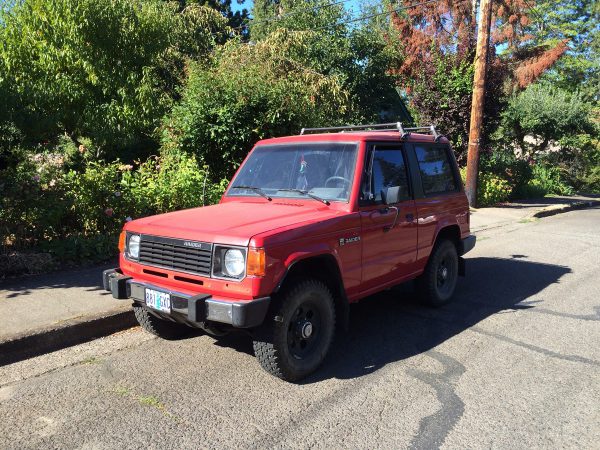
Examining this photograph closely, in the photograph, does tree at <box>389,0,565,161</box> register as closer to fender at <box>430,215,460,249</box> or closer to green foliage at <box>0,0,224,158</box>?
green foliage at <box>0,0,224,158</box>

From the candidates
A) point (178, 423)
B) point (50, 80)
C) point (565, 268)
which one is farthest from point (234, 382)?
point (50, 80)

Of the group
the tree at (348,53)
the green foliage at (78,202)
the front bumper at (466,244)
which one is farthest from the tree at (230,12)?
the front bumper at (466,244)

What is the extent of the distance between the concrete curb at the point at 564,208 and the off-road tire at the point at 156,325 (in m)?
13.1

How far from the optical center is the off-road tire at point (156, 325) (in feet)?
15.1

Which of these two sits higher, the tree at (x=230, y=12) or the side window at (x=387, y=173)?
the tree at (x=230, y=12)

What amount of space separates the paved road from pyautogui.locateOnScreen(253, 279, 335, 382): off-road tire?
6.4 inches

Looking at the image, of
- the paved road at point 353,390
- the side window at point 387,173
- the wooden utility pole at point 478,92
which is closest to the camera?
the paved road at point 353,390

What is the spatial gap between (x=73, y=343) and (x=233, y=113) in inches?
222

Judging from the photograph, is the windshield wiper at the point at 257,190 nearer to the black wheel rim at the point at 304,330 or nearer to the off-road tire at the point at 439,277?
the black wheel rim at the point at 304,330

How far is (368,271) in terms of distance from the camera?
4.45 m

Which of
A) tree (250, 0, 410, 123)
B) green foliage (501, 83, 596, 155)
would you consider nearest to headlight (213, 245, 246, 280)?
tree (250, 0, 410, 123)

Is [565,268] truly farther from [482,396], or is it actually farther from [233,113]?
[233,113]

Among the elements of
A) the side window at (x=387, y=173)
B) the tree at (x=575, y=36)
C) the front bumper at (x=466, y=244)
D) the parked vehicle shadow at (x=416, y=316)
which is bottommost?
the parked vehicle shadow at (x=416, y=316)

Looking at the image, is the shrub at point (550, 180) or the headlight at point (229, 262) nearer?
the headlight at point (229, 262)
